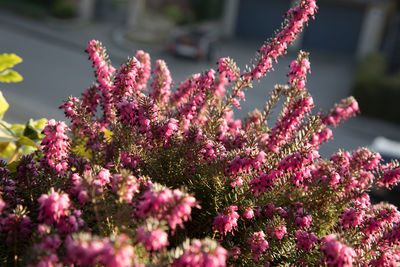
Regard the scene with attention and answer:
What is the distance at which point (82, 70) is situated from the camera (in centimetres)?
1492

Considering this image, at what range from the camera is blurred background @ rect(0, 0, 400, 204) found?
43.4 feet

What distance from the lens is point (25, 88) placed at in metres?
12.5

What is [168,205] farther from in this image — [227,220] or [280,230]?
[280,230]

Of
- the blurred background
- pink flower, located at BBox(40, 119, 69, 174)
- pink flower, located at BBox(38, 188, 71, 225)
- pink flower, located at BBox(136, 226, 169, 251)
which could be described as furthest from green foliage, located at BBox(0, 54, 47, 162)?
the blurred background

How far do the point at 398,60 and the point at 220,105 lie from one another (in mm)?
18076

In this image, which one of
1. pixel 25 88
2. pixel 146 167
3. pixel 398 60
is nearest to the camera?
pixel 146 167

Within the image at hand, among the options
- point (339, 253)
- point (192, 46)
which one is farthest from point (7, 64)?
point (192, 46)

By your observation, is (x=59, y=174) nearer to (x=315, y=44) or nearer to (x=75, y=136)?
(x=75, y=136)

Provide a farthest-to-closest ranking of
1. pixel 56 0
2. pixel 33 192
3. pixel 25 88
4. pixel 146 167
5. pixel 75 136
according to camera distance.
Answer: pixel 56 0 < pixel 25 88 < pixel 75 136 < pixel 146 167 < pixel 33 192

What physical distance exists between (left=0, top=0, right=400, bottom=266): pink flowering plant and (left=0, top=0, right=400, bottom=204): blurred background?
21.6ft

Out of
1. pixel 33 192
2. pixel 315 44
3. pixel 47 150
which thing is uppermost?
pixel 47 150

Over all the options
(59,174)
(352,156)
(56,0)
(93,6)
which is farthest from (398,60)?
(59,174)

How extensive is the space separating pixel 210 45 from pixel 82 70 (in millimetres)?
5368

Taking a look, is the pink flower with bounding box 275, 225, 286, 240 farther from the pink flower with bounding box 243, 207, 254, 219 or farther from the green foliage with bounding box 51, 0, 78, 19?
the green foliage with bounding box 51, 0, 78, 19
